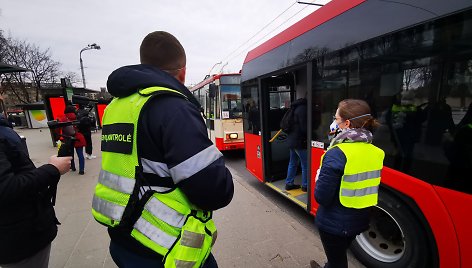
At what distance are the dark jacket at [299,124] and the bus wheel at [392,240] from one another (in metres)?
1.72

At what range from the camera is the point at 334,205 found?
6.46 ft

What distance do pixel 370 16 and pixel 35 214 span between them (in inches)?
126

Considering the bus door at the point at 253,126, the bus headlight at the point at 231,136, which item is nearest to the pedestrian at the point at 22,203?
the bus door at the point at 253,126

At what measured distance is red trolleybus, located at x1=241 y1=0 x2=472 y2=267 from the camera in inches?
75.0

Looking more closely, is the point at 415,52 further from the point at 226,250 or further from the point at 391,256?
the point at 226,250

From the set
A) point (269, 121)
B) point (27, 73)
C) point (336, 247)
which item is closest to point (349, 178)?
point (336, 247)

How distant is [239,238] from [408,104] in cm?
252

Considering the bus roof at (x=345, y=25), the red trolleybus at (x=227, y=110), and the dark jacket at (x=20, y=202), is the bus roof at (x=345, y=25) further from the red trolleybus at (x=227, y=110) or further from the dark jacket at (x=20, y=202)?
the red trolleybus at (x=227, y=110)

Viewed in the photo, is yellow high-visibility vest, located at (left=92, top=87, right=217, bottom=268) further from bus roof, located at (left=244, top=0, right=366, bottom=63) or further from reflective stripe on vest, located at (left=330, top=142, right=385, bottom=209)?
bus roof, located at (left=244, top=0, right=366, bottom=63)

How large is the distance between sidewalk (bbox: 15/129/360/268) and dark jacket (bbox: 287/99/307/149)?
118 cm

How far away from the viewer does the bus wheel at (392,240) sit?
7.45 ft

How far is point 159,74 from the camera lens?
1233mm

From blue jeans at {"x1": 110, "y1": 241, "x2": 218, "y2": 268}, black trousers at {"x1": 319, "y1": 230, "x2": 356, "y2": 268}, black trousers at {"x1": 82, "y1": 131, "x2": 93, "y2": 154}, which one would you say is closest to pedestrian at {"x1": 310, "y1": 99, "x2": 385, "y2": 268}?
black trousers at {"x1": 319, "y1": 230, "x2": 356, "y2": 268}

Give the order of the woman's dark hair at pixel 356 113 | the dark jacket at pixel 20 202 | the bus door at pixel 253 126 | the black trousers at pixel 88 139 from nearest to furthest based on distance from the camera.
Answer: the dark jacket at pixel 20 202, the woman's dark hair at pixel 356 113, the bus door at pixel 253 126, the black trousers at pixel 88 139
